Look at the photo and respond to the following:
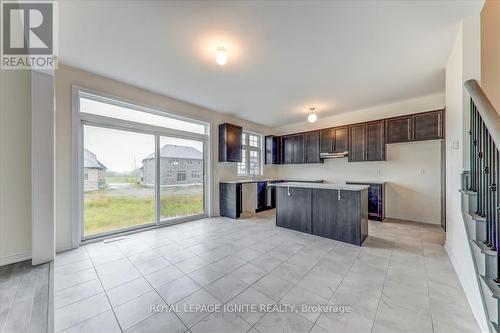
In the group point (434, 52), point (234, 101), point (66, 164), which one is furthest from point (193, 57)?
point (434, 52)

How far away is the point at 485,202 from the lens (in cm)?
161

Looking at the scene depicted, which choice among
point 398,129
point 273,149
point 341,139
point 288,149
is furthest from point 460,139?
point 273,149

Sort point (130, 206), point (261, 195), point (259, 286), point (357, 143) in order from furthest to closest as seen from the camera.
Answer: point (261, 195), point (357, 143), point (130, 206), point (259, 286)

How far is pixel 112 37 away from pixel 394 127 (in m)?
5.53

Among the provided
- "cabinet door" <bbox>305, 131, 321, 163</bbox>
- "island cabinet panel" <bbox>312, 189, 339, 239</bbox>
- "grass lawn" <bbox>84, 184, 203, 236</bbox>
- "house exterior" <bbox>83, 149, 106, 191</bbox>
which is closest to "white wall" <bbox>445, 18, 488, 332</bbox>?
"island cabinet panel" <bbox>312, 189, 339, 239</bbox>

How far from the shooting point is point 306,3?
187 centimetres

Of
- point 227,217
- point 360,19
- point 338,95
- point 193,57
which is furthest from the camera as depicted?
point 227,217

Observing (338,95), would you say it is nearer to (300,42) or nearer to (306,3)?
(300,42)

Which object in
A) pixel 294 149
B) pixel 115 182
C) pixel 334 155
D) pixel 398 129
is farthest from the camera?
pixel 294 149

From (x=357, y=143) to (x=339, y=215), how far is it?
267 cm

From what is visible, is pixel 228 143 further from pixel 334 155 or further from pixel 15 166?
pixel 15 166

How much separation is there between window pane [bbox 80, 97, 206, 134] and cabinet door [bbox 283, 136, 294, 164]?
3077 mm

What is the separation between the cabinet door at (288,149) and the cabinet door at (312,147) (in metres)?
0.59

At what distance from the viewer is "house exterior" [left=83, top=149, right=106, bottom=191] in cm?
326
